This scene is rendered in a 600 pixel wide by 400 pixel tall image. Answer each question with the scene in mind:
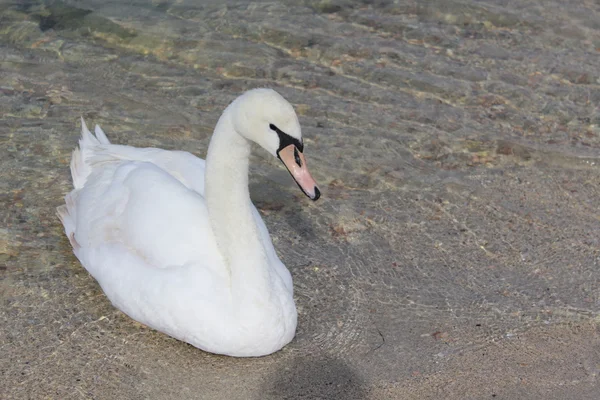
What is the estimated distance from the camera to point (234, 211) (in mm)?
4875

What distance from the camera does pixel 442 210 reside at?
6590mm

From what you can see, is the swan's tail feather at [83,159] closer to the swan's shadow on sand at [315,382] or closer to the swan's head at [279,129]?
the swan's head at [279,129]

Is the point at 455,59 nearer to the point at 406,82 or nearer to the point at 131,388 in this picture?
the point at 406,82

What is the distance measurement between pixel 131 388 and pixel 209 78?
171 inches

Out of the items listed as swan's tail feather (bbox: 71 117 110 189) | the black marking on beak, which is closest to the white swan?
the black marking on beak

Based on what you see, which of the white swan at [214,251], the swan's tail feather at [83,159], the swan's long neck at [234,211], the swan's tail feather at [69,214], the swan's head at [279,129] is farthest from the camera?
the swan's tail feather at [83,159]

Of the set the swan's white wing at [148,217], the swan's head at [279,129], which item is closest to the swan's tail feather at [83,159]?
the swan's white wing at [148,217]

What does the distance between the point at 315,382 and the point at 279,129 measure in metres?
1.33

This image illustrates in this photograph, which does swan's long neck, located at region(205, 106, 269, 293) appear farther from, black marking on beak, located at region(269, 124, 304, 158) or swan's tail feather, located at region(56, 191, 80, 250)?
swan's tail feather, located at region(56, 191, 80, 250)

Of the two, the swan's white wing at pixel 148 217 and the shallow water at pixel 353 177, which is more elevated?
the swan's white wing at pixel 148 217

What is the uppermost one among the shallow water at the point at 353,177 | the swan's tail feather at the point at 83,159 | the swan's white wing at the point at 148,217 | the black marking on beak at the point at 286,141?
the black marking on beak at the point at 286,141

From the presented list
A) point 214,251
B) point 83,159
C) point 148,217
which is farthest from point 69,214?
point 214,251

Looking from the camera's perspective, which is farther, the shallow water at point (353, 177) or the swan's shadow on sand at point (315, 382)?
the shallow water at point (353, 177)

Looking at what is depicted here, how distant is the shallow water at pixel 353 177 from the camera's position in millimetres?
4895
